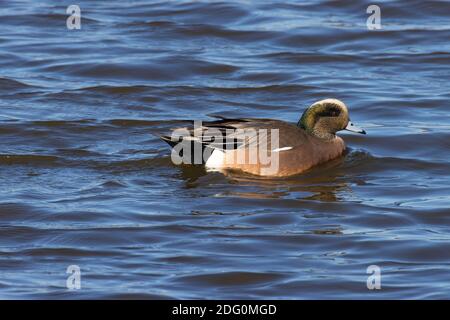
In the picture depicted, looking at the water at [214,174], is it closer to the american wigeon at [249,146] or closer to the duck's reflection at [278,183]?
the duck's reflection at [278,183]

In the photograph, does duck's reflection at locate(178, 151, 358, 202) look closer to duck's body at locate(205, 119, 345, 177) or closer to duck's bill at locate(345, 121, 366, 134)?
duck's body at locate(205, 119, 345, 177)

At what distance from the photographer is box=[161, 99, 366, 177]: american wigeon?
9.27 metres

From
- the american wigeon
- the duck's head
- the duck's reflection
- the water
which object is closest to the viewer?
the water

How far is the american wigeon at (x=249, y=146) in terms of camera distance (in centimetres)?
927

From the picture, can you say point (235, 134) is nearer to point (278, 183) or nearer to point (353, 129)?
point (278, 183)

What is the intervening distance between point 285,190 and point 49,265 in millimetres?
2384

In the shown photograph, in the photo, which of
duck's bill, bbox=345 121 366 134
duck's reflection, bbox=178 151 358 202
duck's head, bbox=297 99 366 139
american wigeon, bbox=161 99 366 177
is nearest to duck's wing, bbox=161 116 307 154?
american wigeon, bbox=161 99 366 177

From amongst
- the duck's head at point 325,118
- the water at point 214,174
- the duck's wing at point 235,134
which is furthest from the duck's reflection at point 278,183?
the duck's head at point 325,118

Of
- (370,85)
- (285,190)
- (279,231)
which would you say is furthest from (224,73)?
(279,231)

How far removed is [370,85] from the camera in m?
12.2

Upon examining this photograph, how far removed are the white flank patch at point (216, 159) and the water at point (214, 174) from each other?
0.34 ft

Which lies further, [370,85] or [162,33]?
[162,33]
